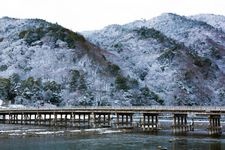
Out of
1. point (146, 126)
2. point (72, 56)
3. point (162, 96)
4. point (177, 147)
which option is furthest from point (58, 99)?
point (177, 147)

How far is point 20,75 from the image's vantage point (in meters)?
174

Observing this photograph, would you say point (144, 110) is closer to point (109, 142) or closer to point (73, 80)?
point (109, 142)

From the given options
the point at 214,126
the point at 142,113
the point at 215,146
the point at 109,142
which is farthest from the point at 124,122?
the point at 215,146

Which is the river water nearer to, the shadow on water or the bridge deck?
the shadow on water

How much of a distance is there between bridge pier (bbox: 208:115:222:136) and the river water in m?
4.39

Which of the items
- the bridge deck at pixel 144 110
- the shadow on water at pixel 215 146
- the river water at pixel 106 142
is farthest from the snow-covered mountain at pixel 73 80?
the shadow on water at pixel 215 146

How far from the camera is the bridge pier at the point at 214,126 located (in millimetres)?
87000

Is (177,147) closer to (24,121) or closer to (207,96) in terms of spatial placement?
(24,121)

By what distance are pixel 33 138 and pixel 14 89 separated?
3325 inches

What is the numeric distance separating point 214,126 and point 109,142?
23427 millimetres

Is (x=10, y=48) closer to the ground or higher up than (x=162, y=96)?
higher up

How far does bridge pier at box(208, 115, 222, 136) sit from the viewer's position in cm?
8700

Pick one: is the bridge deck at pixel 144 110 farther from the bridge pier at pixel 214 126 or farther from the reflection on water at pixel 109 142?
the reflection on water at pixel 109 142

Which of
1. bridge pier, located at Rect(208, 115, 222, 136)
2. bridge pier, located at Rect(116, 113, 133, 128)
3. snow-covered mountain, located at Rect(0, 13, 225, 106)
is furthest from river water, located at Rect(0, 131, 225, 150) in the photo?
snow-covered mountain, located at Rect(0, 13, 225, 106)
